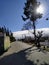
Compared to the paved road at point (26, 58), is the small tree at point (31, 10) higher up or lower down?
higher up

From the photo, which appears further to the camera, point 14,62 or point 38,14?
point 38,14

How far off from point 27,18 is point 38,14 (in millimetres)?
2618

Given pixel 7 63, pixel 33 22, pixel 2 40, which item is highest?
pixel 33 22

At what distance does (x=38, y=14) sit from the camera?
37.7 m

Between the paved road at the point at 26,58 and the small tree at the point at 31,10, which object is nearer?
the paved road at the point at 26,58

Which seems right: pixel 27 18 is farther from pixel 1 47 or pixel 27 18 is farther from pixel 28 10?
pixel 1 47

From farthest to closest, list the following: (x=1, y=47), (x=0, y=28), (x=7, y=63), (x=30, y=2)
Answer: (x=0, y=28) → (x=30, y=2) → (x=1, y=47) → (x=7, y=63)

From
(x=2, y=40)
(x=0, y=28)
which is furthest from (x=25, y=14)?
(x=0, y=28)

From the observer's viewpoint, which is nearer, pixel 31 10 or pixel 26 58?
pixel 26 58

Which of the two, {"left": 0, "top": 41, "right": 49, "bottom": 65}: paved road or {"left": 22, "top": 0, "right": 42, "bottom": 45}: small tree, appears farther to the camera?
{"left": 22, "top": 0, "right": 42, "bottom": 45}: small tree

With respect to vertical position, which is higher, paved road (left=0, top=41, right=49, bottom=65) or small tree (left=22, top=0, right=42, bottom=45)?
small tree (left=22, top=0, right=42, bottom=45)

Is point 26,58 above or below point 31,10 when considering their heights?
below

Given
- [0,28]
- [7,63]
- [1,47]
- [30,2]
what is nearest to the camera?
[7,63]

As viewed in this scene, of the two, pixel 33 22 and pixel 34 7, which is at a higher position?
pixel 34 7
